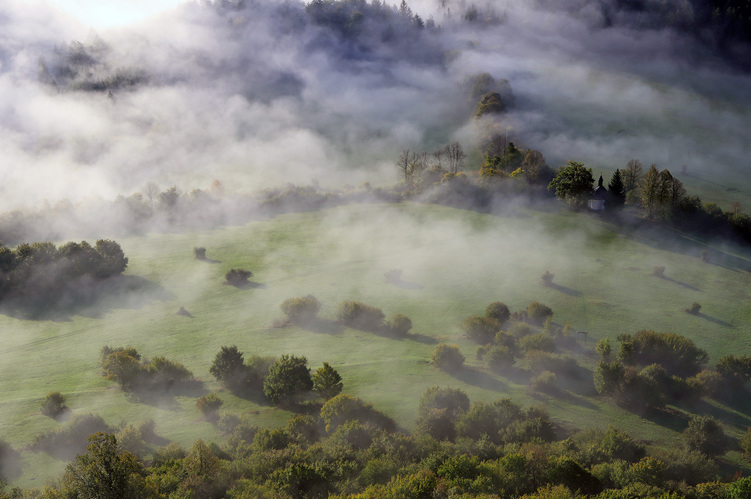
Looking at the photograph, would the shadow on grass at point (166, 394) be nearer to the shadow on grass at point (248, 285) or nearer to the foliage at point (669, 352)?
the shadow on grass at point (248, 285)

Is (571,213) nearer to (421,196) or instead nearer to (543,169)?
(543,169)

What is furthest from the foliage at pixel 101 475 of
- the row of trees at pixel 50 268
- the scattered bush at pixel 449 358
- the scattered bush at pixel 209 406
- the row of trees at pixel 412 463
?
the row of trees at pixel 50 268

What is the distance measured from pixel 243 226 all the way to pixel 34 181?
69.4 meters

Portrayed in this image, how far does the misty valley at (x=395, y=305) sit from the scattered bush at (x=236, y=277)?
308 mm

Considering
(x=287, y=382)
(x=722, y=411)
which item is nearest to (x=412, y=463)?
(x=287, y=382)

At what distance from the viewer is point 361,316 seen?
176ft

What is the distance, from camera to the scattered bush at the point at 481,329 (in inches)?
1941

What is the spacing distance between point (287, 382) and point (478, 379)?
17.1 metres

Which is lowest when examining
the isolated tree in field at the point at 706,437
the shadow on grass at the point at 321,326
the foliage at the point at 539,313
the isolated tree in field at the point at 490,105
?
the shadow on grass at the point at 321,326

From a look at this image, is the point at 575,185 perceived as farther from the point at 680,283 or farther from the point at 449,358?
the point at 449,358

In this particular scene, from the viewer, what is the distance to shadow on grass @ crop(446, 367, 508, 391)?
41.9 m

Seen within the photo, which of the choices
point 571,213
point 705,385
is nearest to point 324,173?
point 571,213

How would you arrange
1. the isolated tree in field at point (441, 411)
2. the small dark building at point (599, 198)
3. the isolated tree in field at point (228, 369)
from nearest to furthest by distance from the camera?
the isolated tree in field at point (441, 411)
the isolated tree in field at point (228, 369)
the small dark building at point (599, 198)

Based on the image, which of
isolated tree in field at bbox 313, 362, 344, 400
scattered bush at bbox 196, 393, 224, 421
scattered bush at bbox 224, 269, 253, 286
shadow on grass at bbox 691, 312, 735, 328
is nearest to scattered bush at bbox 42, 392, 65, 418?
scattered bush at bbox 196, 393, 224, 421
